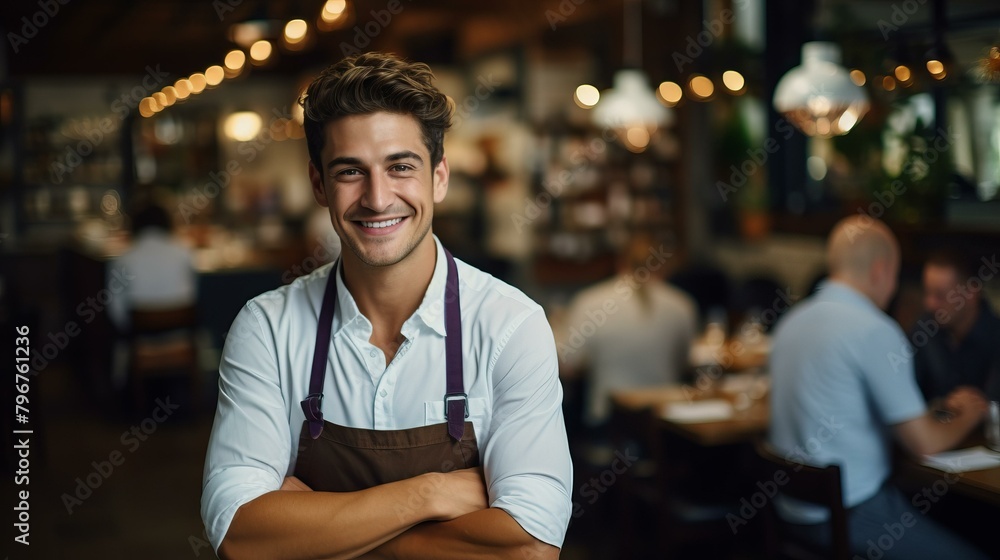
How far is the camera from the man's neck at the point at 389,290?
1.96m

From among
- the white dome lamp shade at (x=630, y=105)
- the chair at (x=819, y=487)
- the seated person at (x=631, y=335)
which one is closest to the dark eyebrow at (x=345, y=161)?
the chair at (x=819, y=487)

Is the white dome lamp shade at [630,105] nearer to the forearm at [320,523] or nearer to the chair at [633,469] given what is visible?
the chair at [633,469]

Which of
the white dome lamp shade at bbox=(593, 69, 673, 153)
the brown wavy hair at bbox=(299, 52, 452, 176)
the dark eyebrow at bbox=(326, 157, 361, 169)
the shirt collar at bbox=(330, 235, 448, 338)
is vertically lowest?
the shirt collar at bbox=(330, 235, 448, 338)

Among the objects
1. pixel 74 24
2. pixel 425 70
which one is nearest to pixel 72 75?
pixel 74 24

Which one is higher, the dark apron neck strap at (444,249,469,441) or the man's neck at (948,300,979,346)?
the dark apron neck strap at (444,249,469,441)

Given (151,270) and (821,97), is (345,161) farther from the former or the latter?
(151,270)

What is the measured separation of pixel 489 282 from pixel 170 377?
7.27 m

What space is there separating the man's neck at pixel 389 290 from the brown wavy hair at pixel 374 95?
221mm

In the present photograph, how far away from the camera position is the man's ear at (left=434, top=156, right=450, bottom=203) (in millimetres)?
2031

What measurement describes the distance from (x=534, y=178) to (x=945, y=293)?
19.4 feet

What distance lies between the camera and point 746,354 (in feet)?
18.5

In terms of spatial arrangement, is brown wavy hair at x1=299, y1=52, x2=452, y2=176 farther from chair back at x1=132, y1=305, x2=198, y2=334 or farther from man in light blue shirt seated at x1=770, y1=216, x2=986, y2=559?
chair back at x1=132, y1=305, x2=198, y2=334

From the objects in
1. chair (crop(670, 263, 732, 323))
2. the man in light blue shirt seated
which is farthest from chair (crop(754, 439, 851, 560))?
chair (crop(670, 263, 732, 323))

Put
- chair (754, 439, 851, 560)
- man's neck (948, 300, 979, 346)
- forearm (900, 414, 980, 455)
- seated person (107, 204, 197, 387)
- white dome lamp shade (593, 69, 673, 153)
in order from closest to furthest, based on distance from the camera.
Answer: chair (754, 439, 851, 560) → forearm (900, 414, 980, 455) → man's neck (948, 300, 979, 346) → white dome lamp shade (593, 69, 673, 153) → seated person (107, 204, 197, 387)
